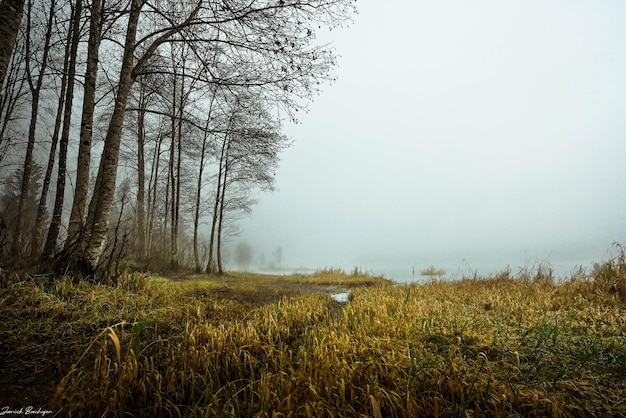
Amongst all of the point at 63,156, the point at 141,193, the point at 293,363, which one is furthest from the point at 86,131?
the point at 141,193

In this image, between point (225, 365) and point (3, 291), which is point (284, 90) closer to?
point (225, 365)

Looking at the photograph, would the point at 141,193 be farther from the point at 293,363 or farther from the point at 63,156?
the point at 293,363

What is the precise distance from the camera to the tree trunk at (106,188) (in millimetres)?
4691

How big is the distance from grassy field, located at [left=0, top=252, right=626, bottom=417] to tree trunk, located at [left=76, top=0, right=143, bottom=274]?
27.9 inches

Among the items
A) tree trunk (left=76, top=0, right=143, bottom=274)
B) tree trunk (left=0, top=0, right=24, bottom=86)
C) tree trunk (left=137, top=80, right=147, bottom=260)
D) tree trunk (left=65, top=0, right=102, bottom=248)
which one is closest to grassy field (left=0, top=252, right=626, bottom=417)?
tree trunk (left=76, top=0, right=143, bottom=274)

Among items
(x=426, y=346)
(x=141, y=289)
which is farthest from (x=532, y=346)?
(x=141, y=289)

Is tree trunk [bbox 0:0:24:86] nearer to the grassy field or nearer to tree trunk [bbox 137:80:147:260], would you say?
the grassy field

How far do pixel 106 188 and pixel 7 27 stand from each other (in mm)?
2599

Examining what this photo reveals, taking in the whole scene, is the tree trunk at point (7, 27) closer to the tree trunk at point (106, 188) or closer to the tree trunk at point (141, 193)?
the tree trunk at point (106, 188)

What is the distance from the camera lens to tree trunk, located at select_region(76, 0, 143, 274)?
469 centimetres

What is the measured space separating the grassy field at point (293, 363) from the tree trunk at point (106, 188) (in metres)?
0.71

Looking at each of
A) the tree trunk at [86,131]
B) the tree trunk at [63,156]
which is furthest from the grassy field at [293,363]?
the tree trunk at [63,156]

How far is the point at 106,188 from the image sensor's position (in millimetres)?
4945

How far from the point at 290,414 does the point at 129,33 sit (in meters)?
7.22
